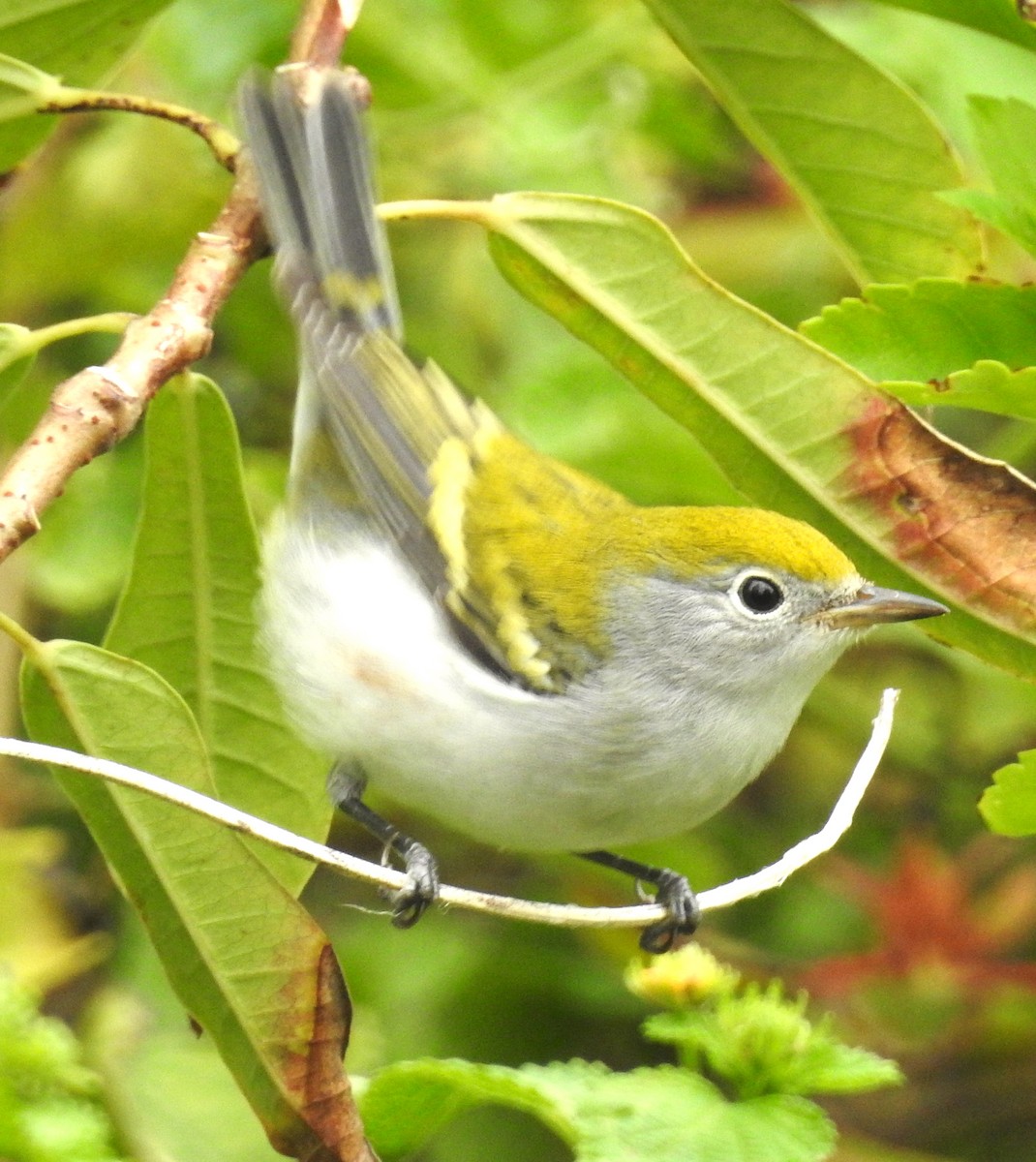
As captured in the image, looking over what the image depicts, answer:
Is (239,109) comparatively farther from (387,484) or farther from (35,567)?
(35,567)

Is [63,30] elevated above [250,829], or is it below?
above

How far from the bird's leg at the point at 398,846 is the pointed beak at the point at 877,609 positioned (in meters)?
0.70

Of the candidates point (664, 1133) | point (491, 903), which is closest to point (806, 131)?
point (491, 903)

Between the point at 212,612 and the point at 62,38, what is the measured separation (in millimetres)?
823

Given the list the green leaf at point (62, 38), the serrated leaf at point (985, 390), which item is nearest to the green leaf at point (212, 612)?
the green leaf at point (62, 38)

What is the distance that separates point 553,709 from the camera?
7.86 feet

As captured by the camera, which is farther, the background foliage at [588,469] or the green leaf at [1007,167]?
the background foliage at [588,469]

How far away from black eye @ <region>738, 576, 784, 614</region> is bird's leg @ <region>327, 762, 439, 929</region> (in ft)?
2.04

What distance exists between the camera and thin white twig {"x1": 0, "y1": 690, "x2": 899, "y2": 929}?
5.39 feet

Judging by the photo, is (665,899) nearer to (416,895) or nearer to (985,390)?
(416,895)

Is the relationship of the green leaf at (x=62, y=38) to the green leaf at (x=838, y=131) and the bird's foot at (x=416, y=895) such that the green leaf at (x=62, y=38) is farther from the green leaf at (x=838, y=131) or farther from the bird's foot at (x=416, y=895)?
the bird's foot at (x=416, y=895)

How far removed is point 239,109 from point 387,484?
64 centimetres

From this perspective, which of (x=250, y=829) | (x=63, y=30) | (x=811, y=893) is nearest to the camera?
(x=250, y=829)

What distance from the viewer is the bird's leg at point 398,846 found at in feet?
7.98
